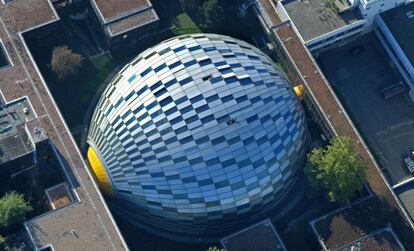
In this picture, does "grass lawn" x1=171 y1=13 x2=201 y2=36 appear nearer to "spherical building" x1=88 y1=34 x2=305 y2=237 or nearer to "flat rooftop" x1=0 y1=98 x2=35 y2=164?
"spherical building" x1=88 y1=34 x2=305 y2=237

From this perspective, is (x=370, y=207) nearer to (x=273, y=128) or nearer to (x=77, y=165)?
(x=273, y=128)

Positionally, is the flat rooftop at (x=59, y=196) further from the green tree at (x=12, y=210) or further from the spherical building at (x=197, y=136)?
the spherical building at (x=197, y=136)

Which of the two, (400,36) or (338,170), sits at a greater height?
(400,36)

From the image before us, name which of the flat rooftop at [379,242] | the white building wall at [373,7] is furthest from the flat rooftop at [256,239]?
the white building wall at [373,7]

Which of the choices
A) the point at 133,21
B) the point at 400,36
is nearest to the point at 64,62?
the point at 133,21

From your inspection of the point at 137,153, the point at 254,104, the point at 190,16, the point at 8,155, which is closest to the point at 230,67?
the point at 254,104

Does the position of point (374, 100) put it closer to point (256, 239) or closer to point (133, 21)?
point (256, 239)
